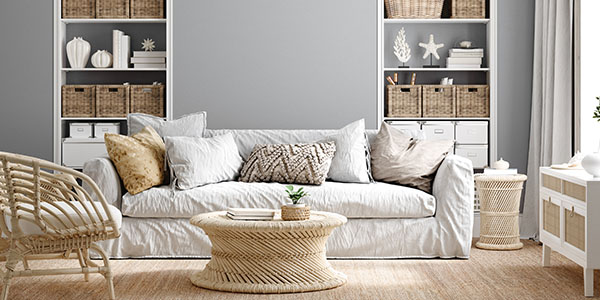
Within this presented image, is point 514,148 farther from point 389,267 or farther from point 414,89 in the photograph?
point 389,267

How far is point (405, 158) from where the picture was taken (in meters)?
4.55

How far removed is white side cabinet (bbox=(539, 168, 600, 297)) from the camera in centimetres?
323

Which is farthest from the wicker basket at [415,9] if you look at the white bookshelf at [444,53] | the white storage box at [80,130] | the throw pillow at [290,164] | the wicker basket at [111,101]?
the white storage box at [80,130]

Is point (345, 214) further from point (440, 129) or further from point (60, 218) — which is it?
point (60, 218)

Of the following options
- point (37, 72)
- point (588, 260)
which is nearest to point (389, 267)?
point (588, 260)

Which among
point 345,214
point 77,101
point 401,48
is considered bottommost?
point 345,214

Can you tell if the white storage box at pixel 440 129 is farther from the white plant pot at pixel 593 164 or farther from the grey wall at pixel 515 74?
the white plant pot at pixel 593 164

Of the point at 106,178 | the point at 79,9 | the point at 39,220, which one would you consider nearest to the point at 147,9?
the point at 79,9

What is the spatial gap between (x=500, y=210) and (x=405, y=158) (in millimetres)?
778

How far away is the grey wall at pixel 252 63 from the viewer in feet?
17.7

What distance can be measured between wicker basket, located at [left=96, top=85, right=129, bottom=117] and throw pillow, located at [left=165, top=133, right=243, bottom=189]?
1.15 metres

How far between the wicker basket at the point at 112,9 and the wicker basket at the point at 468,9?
2551 mm

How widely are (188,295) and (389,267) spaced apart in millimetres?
1243

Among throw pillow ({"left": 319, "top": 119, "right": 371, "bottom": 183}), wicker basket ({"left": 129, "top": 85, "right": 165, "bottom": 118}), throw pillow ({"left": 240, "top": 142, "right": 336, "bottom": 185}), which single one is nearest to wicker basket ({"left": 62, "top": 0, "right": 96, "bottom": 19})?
wicker basket ({"left": 129, "top": 85, "right": 165, "bottom": 118})
